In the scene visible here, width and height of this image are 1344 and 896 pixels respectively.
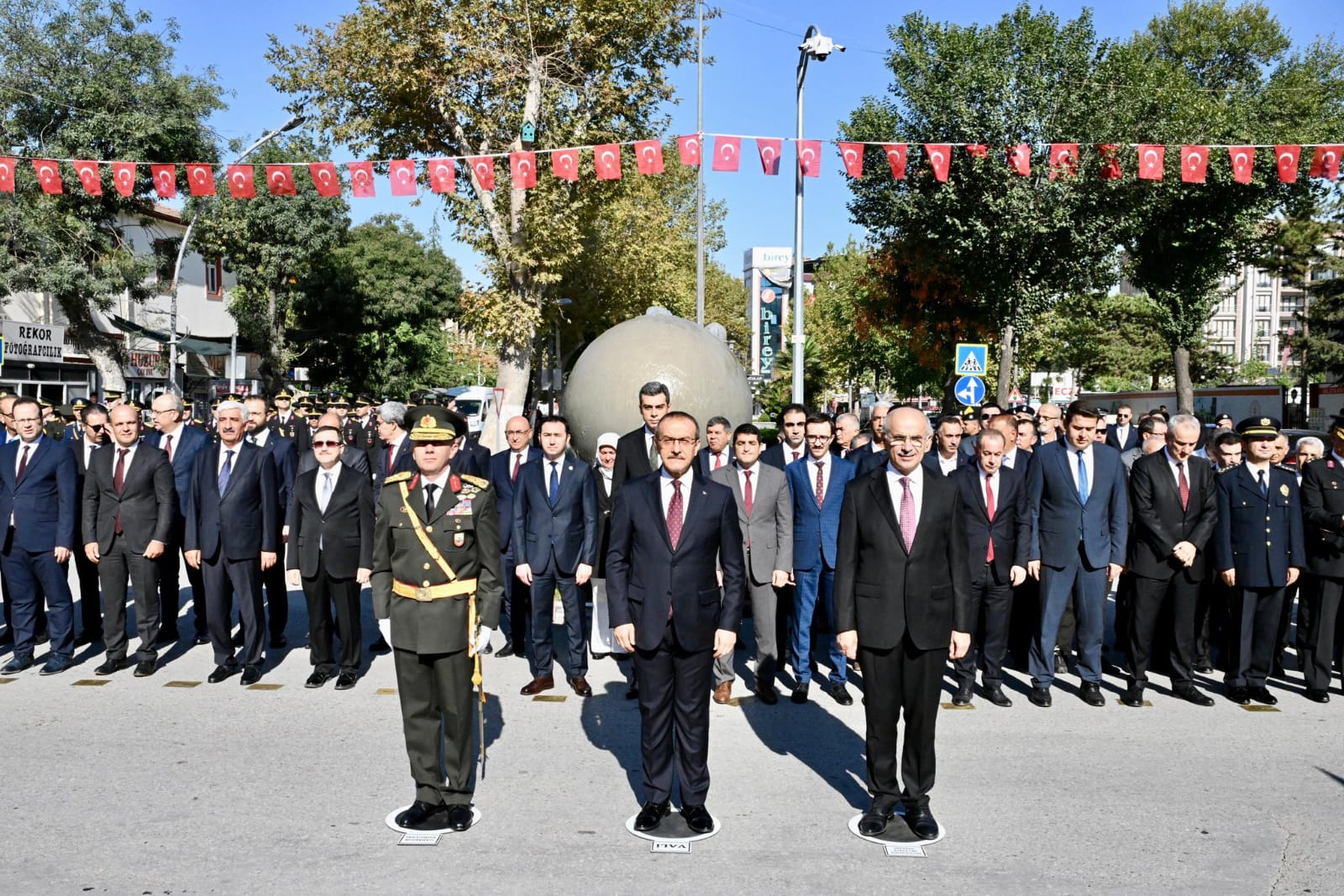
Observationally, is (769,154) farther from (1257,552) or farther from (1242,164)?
(1257,552)

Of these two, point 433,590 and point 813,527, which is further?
point 813,527

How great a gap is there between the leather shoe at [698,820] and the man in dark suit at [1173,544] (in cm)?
384

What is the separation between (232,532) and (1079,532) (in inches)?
240

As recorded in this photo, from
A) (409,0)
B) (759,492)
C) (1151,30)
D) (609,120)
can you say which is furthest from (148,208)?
(1151,30)

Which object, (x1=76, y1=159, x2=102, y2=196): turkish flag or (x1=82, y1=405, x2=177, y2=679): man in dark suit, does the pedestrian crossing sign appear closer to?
(x1=82, y1=405, x2=177, y2=679): man in dark suit

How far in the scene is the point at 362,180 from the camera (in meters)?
17.3

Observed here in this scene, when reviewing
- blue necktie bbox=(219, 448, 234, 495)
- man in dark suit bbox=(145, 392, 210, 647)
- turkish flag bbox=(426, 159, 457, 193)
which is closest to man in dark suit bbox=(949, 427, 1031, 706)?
blue necktie bbox=(219, 448, 234, 495)

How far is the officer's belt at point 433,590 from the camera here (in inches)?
195

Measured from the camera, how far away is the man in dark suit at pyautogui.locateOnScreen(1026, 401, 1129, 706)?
7.38m

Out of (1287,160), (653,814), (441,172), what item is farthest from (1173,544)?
(441,172)

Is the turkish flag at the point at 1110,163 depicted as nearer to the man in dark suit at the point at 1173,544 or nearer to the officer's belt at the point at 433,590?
the man in dark suit at the point at 1173,544

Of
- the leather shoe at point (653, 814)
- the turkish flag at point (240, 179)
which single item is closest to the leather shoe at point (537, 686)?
the leather shoe at point (653, 814)

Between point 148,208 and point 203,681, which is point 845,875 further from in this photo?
point 148,208

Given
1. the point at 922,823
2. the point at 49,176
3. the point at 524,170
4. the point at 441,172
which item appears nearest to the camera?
the point at 922,823
